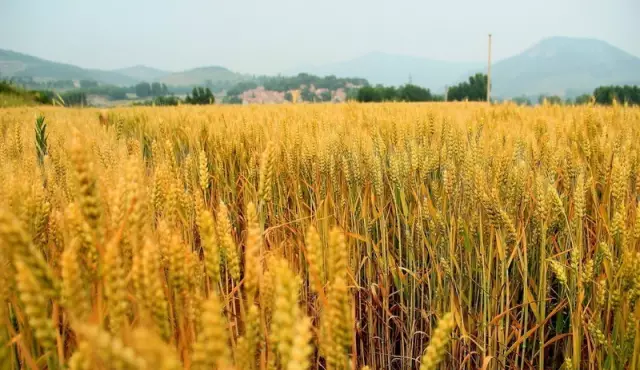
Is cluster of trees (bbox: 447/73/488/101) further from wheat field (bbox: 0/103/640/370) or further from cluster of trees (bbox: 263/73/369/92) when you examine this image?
cluster of trees (bbox: 263/73/369/92)

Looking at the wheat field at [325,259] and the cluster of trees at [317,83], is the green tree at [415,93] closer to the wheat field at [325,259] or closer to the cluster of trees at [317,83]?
the wheat field at [325,259]

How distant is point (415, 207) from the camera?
59.5 inches

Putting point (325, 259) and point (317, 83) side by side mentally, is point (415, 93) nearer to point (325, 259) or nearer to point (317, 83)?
point (325, 259)

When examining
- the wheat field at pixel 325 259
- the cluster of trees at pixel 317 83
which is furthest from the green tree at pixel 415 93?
the cluster of trees at pixel 317 83

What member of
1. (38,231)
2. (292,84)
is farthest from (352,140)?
(292,84)

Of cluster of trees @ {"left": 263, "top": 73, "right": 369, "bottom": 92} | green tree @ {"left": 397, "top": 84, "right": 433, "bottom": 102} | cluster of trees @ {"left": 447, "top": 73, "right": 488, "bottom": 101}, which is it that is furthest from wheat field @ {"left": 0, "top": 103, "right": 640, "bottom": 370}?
cluster of trees @ {"left": 263, "top": 73, "right": 369, "bottom": 92}

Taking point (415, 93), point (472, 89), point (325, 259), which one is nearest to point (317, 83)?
point (415, 93)

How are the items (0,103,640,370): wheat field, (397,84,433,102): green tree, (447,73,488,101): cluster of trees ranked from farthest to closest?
(397,84,433,102): green tree < (447,73,488,101): cluster of trees < (0,103,640,370): wheat field

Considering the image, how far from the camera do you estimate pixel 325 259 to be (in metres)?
1.37

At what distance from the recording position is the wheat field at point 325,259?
1.48 feet

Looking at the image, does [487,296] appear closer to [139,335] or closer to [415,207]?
[415,207]

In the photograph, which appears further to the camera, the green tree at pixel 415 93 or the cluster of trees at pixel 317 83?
the cluster of trees at pixel 317 83

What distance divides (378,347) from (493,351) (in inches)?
13.5

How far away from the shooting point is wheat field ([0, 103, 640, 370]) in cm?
45
